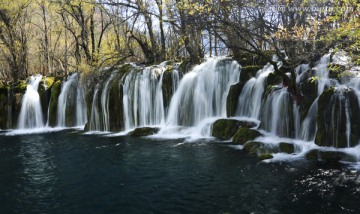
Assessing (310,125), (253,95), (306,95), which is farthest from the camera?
(253,95)

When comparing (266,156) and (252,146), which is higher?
(252,146)

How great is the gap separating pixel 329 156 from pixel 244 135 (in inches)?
162

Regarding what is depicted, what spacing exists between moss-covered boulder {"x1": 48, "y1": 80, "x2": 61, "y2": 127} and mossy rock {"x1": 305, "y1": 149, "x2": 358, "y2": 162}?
19.9 metres

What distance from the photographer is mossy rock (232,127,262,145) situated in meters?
15.0

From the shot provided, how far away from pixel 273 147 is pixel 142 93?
1089 centimetres

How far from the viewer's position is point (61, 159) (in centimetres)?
1452

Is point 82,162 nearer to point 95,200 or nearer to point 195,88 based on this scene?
point 95,200

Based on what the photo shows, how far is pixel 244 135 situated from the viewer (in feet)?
50.4

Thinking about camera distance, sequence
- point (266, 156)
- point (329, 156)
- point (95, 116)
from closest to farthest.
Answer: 1. point (329, 156)
2. point (266, 156)
3. point (95, 116)

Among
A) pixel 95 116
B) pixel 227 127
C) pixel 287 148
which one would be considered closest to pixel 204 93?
pixel 227 127

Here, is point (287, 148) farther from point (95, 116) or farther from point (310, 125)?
point (95, 116)

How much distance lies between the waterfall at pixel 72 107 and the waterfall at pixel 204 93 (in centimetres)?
869

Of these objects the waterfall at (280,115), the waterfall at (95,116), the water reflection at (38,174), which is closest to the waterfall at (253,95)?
the waterfall at (280,115)

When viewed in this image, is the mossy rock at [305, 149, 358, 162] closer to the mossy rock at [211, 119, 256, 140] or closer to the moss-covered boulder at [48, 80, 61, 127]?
the mossy rock at [211, 119, 256, 140]
